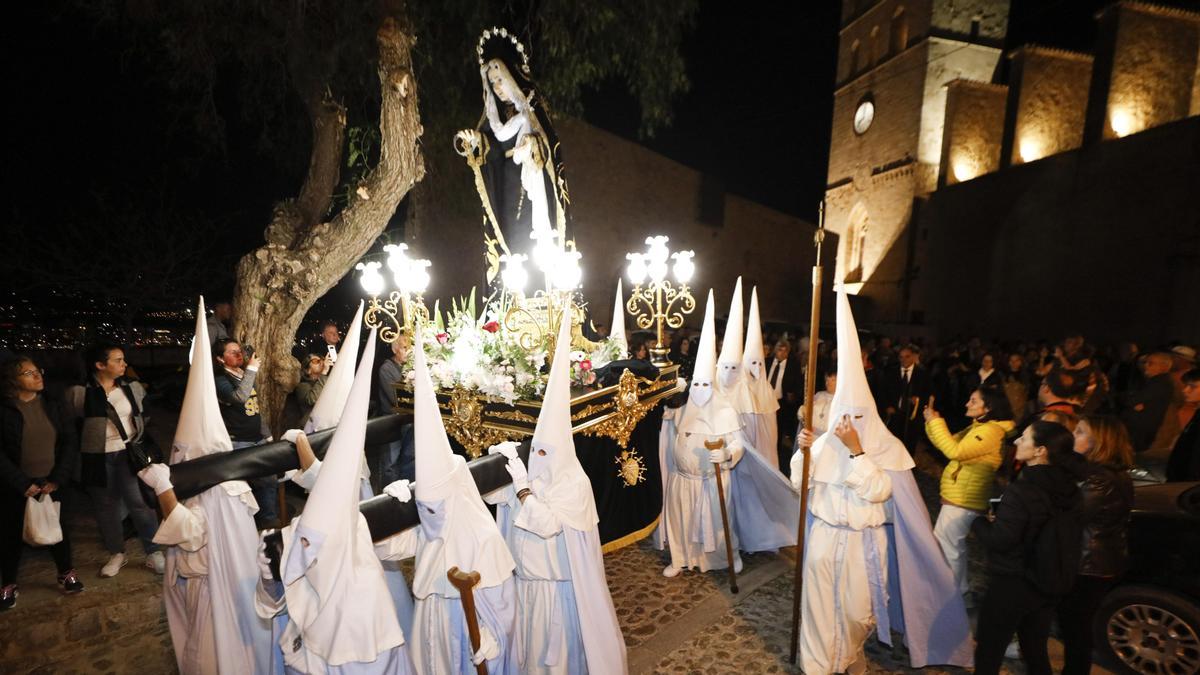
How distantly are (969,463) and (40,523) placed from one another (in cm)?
740

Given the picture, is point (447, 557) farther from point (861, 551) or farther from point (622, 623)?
point (861, 551)

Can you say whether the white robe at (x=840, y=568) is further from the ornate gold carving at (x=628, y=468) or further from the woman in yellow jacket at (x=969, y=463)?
the ornate gold carving at (x=628, y=468)

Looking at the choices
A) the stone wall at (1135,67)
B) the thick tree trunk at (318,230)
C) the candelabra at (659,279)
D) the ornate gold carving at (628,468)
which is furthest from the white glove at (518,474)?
the stone wall at (1135,67)

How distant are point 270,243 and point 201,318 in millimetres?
3671

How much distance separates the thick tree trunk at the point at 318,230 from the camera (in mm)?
6988

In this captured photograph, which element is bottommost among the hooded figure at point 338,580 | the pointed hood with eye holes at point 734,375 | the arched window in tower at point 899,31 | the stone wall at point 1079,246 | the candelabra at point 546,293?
the hooded figure at point 338,580

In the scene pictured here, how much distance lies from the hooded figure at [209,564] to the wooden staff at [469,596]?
169 cm

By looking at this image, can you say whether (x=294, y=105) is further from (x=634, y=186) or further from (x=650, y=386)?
(x=634, y=186)

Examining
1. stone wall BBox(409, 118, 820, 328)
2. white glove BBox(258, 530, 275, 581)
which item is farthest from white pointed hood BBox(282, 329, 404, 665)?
stone wall BBox(409, 118, 820, 328)

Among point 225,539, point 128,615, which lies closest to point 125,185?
point 128,615

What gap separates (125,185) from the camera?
1226 cm

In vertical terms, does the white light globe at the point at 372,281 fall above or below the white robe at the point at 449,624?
above

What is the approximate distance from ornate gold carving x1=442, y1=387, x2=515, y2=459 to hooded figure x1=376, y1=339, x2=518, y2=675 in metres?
2.09

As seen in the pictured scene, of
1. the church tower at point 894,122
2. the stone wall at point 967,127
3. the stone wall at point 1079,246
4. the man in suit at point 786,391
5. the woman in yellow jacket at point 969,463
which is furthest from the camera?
the church tower at point 894,122
